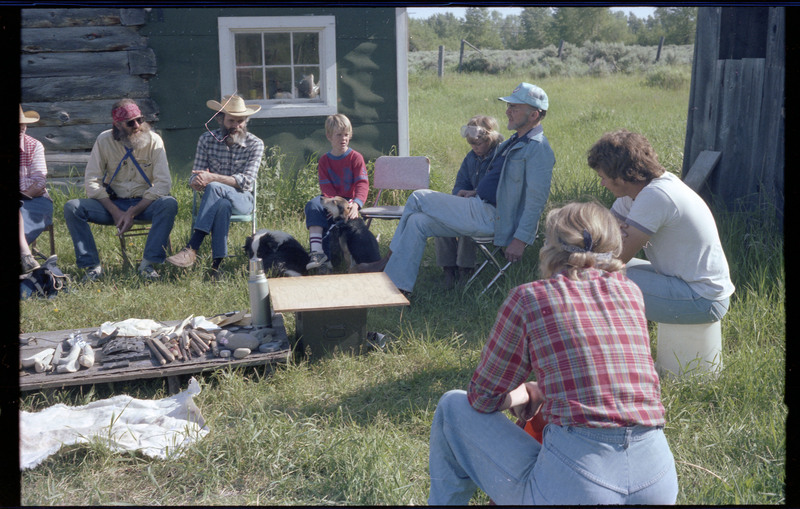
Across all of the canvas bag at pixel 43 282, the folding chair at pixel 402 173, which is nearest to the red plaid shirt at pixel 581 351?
the canvas bag at pixel 43 282

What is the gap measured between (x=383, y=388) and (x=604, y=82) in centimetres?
1798

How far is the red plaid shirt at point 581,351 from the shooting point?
2.10m

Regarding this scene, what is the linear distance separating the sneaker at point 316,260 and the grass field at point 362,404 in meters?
0.60

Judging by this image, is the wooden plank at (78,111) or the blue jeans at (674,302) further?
the wooden plank at (78,111)

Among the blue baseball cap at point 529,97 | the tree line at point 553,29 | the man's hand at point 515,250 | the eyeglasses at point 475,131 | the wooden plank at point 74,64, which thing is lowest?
the man's hand at point 515,250

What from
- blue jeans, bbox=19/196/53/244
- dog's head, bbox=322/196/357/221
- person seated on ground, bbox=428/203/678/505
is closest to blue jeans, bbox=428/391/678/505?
person seated on ground, bbox=428/203/678/505

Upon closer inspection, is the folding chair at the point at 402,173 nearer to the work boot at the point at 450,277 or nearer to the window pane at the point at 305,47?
the work boot at the point at 450,277

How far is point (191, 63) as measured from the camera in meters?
7.93

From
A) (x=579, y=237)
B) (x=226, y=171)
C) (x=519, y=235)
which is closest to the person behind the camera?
→ (x=579, y=237)

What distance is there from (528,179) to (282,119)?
3924 mm

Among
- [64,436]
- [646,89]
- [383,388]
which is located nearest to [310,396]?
[383,388]

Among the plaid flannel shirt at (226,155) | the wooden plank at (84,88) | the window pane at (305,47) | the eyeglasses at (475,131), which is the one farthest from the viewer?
the window pane at (305,47)

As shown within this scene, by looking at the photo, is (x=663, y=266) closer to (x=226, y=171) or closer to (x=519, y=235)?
(x=519, y=235)

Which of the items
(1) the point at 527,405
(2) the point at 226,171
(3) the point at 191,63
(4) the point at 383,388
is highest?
(3) the point at 191,63
